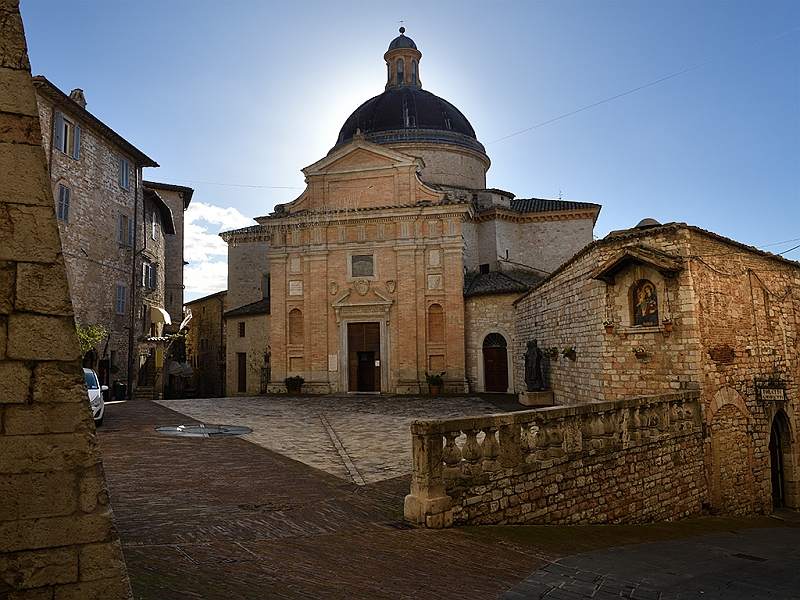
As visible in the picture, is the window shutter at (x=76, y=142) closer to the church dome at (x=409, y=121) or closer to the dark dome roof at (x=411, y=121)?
the church dome at (x=409, y=121)

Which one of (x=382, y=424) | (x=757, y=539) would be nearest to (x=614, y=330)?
(x=757, y=539)

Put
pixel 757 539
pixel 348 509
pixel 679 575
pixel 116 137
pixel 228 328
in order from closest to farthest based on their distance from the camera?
pixel 679 575 → pixel 348 509 → pixel 757 539 → pixel 116 137 → pixel 228 328

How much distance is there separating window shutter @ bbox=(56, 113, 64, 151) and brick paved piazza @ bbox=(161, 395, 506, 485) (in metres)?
10.4

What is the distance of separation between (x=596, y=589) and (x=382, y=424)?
32.1 feet

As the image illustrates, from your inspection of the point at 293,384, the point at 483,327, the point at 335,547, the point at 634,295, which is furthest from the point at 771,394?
the point at 293,384

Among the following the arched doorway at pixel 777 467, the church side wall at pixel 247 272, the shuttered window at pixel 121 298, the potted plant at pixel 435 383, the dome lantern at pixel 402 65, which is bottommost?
the arched doorway at pixel 777 467

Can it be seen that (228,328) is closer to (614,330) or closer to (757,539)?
(614,330)

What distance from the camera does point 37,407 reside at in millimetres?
2875

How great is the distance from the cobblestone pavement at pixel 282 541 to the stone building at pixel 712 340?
6.06 metres

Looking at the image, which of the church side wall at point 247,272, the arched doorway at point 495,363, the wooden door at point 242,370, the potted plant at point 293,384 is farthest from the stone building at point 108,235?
the arched doorway at point 495,363

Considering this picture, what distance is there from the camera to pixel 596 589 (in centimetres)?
454

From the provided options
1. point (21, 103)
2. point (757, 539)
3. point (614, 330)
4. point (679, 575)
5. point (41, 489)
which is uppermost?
point (21, 103)

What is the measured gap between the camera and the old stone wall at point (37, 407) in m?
2.79

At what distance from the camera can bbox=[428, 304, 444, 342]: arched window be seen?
2436cm
